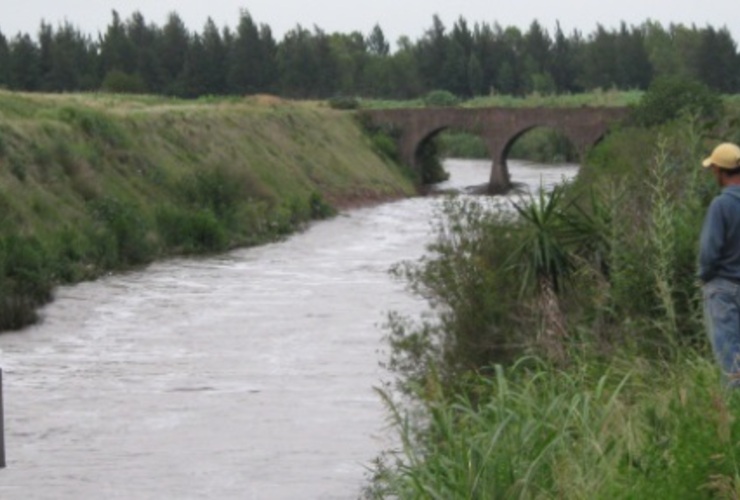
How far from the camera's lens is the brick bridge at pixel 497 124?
61.9m

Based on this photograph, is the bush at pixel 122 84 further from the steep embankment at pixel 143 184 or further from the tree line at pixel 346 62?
the steep embankment at pixel 143 184

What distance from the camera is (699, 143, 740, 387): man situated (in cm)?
1045

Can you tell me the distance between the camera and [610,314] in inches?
541

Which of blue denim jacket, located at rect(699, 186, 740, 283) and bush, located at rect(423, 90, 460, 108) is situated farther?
bush, located at rect(423, 90, 460, 108)

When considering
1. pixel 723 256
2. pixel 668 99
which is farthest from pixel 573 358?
pixel 668 99

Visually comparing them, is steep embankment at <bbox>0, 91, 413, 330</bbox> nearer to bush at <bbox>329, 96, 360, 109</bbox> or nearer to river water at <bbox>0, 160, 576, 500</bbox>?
river water at <bbox>0, 160, 576, 500</bbox>

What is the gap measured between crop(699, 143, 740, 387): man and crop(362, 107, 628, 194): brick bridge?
161 feet

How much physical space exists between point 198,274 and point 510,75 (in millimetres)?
83495

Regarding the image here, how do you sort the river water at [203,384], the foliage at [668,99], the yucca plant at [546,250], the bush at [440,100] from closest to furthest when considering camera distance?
1. the yucca plant at [546,250]
2. the river water at [203,384]
3. the foliage at [668,99]
4. the bush at [440,100]

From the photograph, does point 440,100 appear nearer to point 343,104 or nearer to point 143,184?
point 343,104

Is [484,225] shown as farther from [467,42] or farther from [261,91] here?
[467,42]

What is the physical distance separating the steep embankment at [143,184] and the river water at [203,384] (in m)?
1.06

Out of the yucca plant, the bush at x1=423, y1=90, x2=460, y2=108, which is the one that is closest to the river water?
the yucca plant

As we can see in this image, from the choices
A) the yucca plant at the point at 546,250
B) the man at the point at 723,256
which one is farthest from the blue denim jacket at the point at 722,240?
the yucca plant at the point at 546,250
